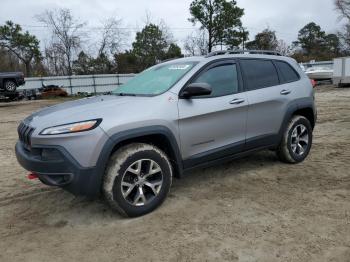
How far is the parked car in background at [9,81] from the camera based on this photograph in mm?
21812

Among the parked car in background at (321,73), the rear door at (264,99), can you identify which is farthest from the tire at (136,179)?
the parked car in background at (321,73)

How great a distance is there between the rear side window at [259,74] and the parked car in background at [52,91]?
93.5ft

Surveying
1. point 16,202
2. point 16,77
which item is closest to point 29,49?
point 16,77

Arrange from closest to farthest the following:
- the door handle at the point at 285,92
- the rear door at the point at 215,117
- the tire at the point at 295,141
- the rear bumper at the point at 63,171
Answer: the rear bumper at the point at 63,171 → the rear door at the point at 215,117 → the door handle at the point at 285,92 → the tire at the point at 295,141

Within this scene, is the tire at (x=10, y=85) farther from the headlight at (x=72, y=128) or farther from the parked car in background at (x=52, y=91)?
the headlight at (x=72, y=128)

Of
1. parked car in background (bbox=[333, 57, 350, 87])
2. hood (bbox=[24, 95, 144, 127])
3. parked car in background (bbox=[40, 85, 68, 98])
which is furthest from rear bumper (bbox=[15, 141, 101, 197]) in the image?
parked car in background (bbox=[40, 85, 68, 98])

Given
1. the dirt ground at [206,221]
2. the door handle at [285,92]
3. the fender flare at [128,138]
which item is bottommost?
the dirt ground at [206,221]

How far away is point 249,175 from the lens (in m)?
5.29

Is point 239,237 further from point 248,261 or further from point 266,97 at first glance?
point 266,97

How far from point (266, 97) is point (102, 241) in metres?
2.93

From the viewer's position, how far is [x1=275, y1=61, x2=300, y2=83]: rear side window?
5578mm

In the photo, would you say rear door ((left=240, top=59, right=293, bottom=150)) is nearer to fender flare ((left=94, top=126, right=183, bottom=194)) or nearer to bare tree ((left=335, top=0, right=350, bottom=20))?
fender flare ((left=94, top=126, right=183, bottom=194))

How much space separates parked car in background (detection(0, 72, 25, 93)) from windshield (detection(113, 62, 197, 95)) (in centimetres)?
1906

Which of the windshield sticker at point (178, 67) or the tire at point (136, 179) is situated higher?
the windshield sticker at point (178, 67)
